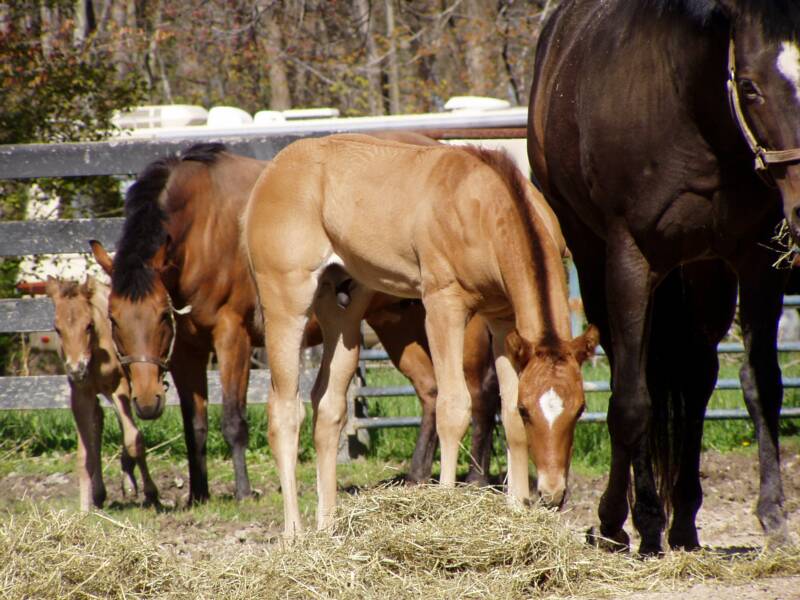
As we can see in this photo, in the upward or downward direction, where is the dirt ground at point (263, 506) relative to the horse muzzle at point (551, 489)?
downward

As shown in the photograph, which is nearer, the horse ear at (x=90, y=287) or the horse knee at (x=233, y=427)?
the horse ear at (x=90, y=287)

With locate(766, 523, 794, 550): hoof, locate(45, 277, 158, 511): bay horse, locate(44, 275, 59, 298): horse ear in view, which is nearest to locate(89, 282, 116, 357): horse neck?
locate(45, 277, 158, 511): bay horse

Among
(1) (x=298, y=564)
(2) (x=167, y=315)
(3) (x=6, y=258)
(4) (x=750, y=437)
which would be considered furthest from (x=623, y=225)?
(3) (x=6, y=258)

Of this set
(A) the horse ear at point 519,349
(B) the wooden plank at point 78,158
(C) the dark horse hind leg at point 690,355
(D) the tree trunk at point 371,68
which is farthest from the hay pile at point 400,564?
(D) the tree trunk at point 371,68

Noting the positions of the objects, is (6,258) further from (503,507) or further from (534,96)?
(503,507)

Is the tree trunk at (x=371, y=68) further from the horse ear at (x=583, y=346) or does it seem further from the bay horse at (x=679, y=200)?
the horse ear at (x=583, y=346)

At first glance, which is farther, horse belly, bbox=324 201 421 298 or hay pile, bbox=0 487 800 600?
horse belly, bbox=324 201 421 298

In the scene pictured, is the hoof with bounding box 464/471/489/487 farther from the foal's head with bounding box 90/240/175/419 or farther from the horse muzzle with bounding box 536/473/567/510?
the horse muzzle with bounding box 536/473/567/510

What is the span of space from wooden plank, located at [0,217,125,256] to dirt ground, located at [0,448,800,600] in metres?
1.56

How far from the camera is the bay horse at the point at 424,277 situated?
13.3 ft

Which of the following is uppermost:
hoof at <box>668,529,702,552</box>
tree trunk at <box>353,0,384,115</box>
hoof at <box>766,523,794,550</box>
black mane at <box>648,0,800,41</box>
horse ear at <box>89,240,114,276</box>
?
tree trunk at <box>353,0,384,115</box>

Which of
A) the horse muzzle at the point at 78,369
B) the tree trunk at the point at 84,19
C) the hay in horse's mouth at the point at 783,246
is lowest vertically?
the horse muzzle at the point at 78,369

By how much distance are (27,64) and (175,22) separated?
8277 millimetres

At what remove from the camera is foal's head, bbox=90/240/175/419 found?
5703mm
